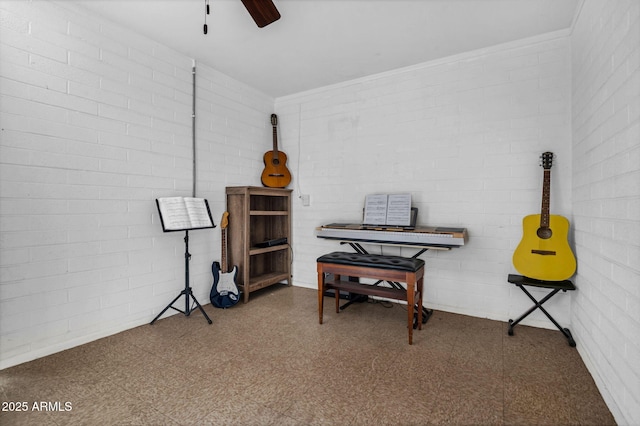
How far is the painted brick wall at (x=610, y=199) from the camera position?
56.7 inches

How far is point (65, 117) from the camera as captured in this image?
2338mm

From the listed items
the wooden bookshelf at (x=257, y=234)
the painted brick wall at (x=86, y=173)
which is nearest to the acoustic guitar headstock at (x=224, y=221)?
the wooden bookshelf at (x=257, y=234)

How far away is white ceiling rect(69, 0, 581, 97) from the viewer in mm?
2386

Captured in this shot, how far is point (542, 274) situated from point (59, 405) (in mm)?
3357

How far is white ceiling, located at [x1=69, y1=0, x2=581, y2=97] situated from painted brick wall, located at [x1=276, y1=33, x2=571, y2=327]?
0.88 feet

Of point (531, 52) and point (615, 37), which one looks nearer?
point (615, 37)

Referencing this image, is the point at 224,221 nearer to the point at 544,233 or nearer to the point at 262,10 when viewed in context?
the point at 262,10

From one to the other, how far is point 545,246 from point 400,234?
1153mm

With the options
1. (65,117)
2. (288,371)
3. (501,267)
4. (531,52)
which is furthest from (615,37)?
(65,117)

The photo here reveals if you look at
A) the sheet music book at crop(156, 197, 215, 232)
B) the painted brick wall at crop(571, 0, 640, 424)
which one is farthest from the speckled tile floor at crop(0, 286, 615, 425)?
the sheet music book at crop(156, 197, 215, 232)

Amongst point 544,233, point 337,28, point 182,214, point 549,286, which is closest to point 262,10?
point 337,28

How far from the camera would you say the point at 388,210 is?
3.25 m

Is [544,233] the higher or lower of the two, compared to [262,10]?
lower

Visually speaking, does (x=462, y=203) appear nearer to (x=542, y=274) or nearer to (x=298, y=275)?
(x=542, y=274)
